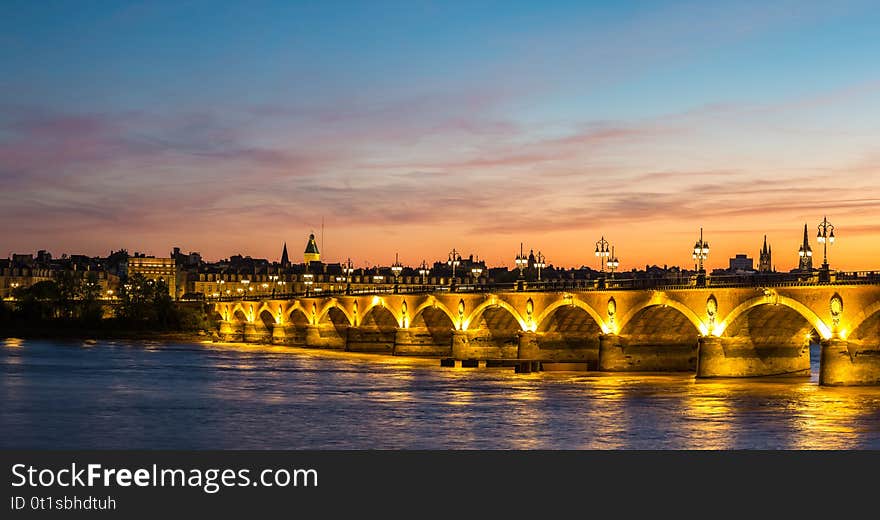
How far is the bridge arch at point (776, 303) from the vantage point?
6122 centimetres

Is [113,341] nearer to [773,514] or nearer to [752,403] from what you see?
[752,403]

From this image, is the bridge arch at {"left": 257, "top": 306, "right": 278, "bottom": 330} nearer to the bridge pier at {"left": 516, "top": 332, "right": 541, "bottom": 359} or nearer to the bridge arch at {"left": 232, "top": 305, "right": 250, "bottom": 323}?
the bridge arch at {"left": 232, "top": 305, "right": 250, "bottom": 323}

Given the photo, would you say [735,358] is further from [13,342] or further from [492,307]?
[13,342]

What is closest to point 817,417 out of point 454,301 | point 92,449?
point 92,449

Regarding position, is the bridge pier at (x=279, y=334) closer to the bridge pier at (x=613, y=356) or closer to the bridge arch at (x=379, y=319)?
the bridge arch at (x=379, y=319)

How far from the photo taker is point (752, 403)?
56594 millimetres

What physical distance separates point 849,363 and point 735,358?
10.3 m

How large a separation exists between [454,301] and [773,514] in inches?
2828

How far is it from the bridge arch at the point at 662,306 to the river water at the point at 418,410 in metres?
3.17

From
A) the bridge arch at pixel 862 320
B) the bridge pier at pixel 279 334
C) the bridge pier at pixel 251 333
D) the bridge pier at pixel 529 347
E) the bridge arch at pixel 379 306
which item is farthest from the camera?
the bridge pier at pixel 251 333

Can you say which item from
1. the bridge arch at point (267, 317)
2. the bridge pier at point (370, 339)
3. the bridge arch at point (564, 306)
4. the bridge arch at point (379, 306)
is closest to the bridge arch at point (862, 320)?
the bridge arch at point (564, 306)

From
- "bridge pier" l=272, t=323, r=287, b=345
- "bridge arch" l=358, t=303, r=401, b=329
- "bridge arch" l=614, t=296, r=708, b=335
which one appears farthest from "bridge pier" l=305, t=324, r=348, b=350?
"bridge arch" l=614, t=296, r=708, b=335

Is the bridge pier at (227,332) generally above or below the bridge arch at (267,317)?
below

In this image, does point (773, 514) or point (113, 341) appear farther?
point (113, 341)
